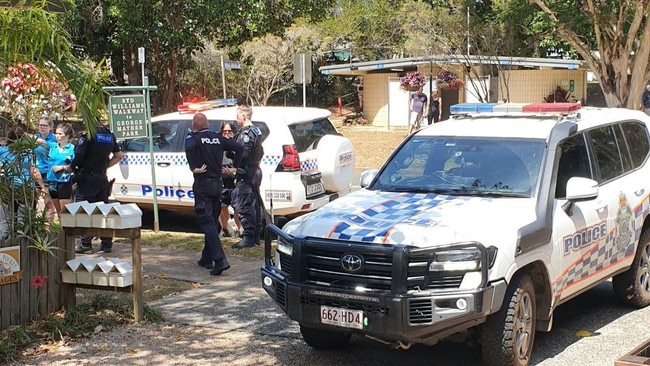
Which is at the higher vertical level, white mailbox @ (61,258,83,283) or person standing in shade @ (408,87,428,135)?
person standing in shade @ (408,87,428,135)

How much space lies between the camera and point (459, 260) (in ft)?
17.9

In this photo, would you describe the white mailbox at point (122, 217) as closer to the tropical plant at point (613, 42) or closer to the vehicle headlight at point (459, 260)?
the vehicle headlight at point (459, 260)

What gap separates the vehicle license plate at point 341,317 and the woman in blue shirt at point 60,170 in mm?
5825

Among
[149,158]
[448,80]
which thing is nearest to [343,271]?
[149,158]

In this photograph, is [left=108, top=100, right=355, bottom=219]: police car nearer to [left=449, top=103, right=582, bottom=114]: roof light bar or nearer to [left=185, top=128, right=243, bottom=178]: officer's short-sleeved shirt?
[left=185, top=128, right=243, bottom=178]: officer's short-sleeved shirt

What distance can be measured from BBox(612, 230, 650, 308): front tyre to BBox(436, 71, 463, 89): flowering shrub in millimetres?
24033

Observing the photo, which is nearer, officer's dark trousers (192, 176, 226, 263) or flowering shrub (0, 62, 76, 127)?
flowering shrub (0, 62, 76, 127)

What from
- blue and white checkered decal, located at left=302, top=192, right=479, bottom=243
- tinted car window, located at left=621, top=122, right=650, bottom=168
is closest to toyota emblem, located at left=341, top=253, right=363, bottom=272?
blue and white checkered decal, located at left=302, top=192, right=479, bottom=243

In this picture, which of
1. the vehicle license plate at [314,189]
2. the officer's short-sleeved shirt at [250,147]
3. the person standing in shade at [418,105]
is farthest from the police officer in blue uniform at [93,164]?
the person standing in shade at [418,105]

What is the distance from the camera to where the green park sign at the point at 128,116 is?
1089cm

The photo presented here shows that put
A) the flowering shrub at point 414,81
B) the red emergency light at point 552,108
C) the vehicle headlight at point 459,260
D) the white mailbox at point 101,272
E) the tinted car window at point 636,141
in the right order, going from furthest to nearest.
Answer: the flowering shrub at point 414,81 → the tinted car window at point 636,141 → the red emergency light at point 552,108 → the white mailbox at point 101,272 → the vehicle headlight at point 459,260

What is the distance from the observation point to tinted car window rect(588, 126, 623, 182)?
7266 millimetres

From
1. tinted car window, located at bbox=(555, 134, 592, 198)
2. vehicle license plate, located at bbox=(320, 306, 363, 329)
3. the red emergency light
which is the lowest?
vehicle license plate, located at bbox=(320, 306, 363, 329)

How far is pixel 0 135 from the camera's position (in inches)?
309
